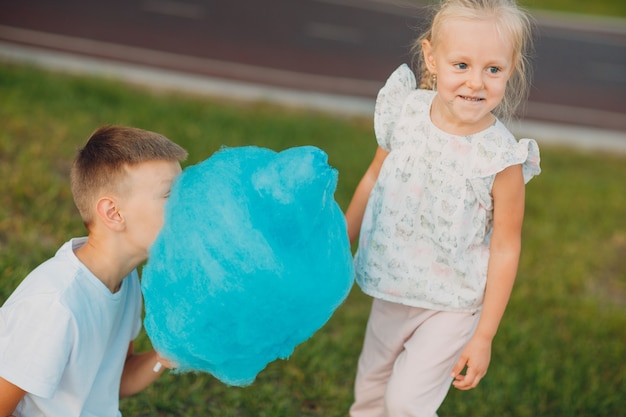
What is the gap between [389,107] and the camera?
10.00 feet

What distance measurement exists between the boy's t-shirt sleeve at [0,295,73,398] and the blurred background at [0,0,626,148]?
24.7 ft

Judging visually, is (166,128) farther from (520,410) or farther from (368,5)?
(368,5)

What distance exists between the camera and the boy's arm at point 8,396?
7.91 ft

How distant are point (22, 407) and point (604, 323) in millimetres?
3746

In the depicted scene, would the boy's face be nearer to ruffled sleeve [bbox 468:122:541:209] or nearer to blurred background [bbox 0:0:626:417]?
ruffled sleeve [bbox 468:122:541:209]

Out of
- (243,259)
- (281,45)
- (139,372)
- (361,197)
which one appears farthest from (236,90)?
(243,259)

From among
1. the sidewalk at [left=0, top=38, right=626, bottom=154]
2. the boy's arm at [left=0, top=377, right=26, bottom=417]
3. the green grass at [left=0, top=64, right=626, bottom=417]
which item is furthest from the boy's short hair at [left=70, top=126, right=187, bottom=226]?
the sidewalk at [left=0, top=38, right=626, bottom=154]

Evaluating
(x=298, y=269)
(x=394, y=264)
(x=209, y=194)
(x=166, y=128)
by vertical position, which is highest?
(x=209, y=194)

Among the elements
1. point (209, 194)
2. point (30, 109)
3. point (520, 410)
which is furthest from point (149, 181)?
point (30, 109)

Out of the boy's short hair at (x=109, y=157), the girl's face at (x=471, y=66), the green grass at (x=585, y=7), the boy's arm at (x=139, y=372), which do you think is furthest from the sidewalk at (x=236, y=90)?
the green grass at (x=585, y=7)

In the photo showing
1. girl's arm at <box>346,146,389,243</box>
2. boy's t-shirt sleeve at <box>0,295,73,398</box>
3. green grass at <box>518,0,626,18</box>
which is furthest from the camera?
green grass at <box>518,0,626,18</box>

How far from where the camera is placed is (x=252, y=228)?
7.50 feet

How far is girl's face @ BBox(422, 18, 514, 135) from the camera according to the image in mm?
2662

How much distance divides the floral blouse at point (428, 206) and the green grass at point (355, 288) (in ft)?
3.75
